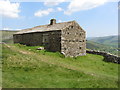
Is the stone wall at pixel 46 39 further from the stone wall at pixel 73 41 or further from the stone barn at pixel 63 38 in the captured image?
the stone wall at pixel 73 41

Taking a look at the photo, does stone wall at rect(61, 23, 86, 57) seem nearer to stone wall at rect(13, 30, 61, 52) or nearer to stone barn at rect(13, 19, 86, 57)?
stone barn at rect(13, 19, 86, 57)

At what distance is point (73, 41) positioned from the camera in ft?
Result: 127

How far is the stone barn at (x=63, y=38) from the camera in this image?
36.2m

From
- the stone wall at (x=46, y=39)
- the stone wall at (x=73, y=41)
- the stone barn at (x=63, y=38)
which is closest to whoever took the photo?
the stone barn at (x=63, y=38)

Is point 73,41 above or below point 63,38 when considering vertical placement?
below

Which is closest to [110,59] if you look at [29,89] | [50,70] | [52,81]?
[50,70]

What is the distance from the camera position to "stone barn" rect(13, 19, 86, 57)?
36188 mm

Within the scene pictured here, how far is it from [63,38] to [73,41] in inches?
151

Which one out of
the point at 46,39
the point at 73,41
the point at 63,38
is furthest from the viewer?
the point at 46,39

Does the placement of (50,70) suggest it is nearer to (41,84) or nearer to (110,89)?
(41,84)

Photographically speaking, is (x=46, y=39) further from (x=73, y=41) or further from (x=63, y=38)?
(x=73, y=41)

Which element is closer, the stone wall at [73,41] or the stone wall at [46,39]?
the stone wall at [73,41]

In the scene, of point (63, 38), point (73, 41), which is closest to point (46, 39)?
point (63, 38)

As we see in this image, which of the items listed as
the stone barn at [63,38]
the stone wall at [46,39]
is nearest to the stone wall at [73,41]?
the stone barn at [63,38]
